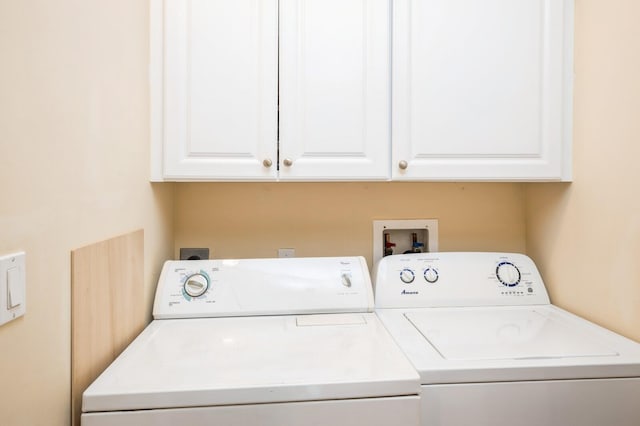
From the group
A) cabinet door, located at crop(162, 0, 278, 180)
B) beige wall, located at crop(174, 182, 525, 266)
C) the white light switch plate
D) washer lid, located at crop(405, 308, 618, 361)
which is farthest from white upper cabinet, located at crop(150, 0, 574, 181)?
the white light switch plate

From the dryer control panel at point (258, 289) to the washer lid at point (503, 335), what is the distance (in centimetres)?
24

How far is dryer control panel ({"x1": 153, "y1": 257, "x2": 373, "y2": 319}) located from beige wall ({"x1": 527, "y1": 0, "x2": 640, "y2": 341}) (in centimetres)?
74

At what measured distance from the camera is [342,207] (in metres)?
1.60

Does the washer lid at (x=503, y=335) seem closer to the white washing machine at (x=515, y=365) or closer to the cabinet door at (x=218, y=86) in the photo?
the white washing machine at (x=515, y=365)

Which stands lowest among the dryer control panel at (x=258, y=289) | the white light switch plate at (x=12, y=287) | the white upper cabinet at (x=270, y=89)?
the dryer control panel at (x=258, y=289)

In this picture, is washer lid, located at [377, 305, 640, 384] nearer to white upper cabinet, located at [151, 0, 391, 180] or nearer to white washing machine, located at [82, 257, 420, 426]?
white washing machine, located at [82, 257, 420, 426]

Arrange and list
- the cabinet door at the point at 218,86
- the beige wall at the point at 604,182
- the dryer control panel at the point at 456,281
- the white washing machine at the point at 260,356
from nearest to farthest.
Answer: the white washing machine at the point at 260,356 → the beige wall at the point at 604,182 → the cabinet door at the point at 218,86 → the dryer control panel at the point at 456,281

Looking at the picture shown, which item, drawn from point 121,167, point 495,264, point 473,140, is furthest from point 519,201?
point 121,167

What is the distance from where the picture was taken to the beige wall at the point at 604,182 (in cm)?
110

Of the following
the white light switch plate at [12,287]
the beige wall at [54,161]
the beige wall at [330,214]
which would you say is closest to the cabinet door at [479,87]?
the beige wall at [330,214]

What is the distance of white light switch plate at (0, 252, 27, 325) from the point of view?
0.58 metres

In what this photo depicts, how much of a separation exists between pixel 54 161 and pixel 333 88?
83cm

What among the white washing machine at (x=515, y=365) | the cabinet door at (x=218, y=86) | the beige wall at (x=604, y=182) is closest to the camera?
the white washing machine at (x=515, y=365)

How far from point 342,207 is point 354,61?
591mm
